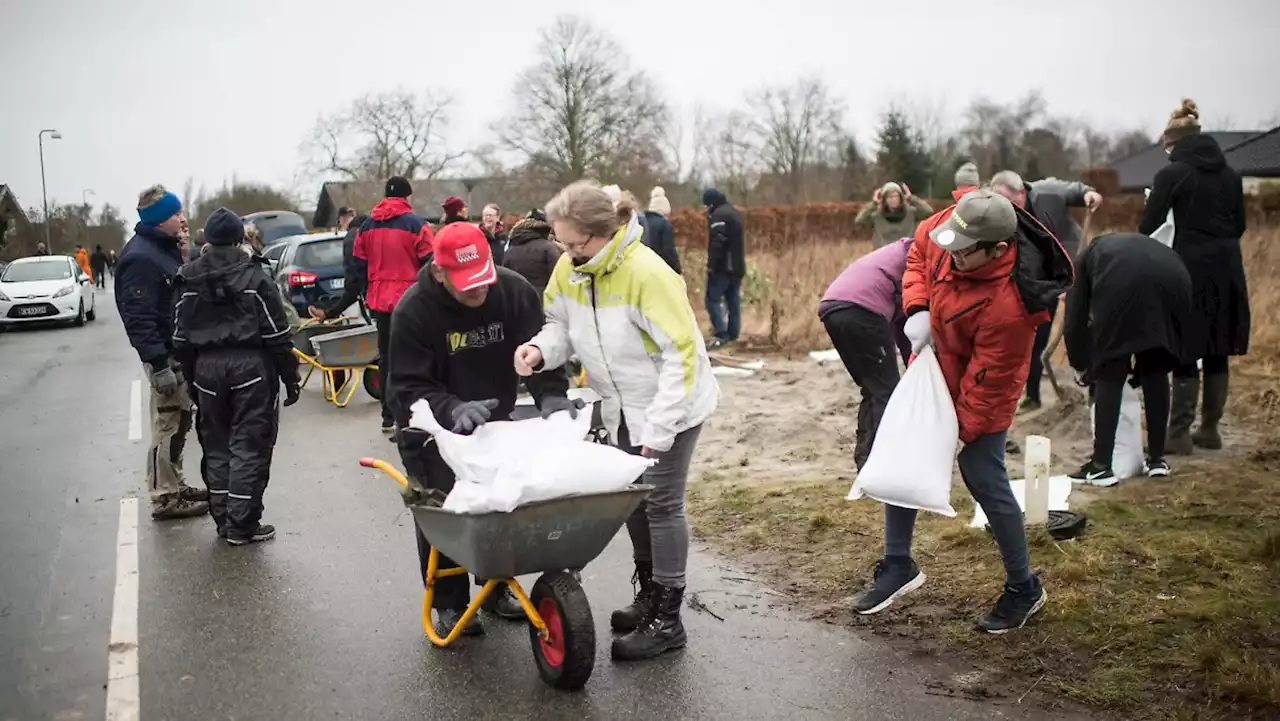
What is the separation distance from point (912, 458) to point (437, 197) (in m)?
64.7

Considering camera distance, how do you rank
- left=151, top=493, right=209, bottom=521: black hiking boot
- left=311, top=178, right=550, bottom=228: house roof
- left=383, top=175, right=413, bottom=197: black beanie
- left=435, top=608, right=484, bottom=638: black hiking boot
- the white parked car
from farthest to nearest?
left=311, top=178, right=550, bottom=228: house roof, the white parked car, left=383, top=175, right=413, bottom=197: black beanie, left=151, top=493, right=209, bottom=521: black hiking boot, left=435, top=608, right=484, bottom=638: black hiking boot

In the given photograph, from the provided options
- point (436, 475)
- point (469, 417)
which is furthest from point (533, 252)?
point (469, 417)

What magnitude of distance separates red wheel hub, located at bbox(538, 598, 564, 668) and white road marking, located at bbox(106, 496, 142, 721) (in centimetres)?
154

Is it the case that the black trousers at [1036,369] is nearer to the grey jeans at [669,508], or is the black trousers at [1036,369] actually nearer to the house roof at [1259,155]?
the grey jeans at [669,508]

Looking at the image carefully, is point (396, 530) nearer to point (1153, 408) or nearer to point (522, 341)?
point (522, 341)

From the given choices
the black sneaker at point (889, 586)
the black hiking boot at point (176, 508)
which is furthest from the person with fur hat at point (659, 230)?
the black sneaker at point (889, 586)

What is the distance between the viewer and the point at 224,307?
664cm

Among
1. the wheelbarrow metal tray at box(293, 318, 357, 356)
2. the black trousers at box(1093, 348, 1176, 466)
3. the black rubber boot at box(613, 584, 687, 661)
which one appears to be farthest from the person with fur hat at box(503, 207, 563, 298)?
the black rubber boot at box(613, 584, 687, 661)

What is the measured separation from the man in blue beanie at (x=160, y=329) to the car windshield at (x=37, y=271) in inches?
803

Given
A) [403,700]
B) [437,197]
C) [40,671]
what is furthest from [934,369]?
[437,197]

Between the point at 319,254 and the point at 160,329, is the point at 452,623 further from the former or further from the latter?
the point at 319,254

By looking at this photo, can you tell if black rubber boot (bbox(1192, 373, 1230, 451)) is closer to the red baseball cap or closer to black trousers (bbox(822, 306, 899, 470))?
black trousers (bbox(822, 306, 899, 470))

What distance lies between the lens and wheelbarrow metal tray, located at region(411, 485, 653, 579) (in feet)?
13.2

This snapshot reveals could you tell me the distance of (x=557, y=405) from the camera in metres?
4.57
